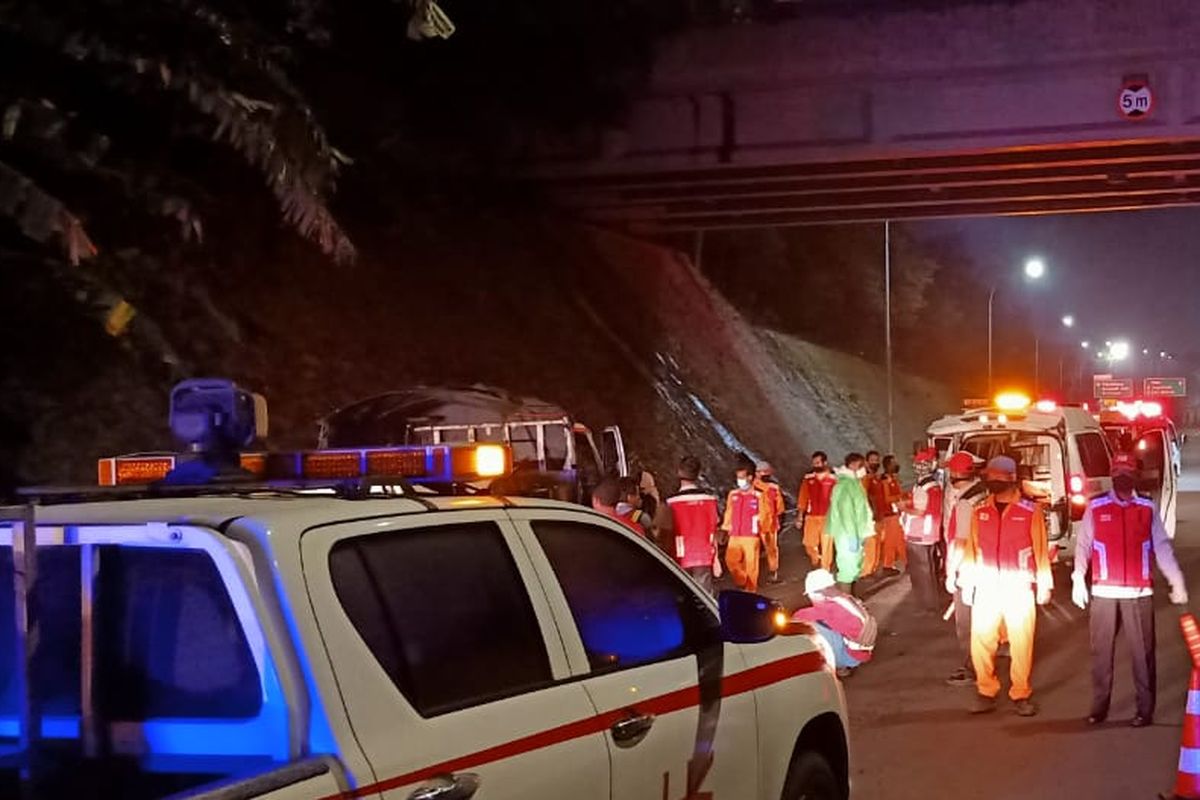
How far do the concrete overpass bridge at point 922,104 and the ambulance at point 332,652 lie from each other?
1705 centimetres

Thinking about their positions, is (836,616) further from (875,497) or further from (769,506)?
(875,497)

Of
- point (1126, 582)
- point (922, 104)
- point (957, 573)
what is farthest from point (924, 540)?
point (922, 104)

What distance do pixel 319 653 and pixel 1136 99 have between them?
18.6 m

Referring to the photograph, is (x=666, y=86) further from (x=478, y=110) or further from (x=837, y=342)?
(x=837, y=342)

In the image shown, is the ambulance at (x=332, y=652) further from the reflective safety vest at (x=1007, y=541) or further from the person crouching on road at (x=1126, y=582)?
the person crouching on road at (x=1126, y=582)

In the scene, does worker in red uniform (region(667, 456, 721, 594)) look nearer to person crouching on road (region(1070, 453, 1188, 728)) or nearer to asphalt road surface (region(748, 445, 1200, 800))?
asphalt road surface (region(748, 445, 1200, 800))

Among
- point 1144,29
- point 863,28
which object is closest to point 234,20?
point 863,28

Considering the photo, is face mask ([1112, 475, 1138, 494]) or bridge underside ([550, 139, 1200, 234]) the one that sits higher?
bridge underside ([550, 139, 1200, 234])

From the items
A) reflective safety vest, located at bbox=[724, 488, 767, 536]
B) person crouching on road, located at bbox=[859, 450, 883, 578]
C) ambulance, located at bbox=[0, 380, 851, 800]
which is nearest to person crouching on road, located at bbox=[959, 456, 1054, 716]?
reflective safety vest, located at bbox=[724, 488, 767, 536]

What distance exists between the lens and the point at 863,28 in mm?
20125

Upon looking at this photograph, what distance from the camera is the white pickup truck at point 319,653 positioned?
2947mm

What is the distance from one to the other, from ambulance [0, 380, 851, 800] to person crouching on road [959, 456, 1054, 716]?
4938 mm

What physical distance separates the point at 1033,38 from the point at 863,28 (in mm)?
2398

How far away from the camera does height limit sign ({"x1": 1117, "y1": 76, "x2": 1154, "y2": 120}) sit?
19.0 m
